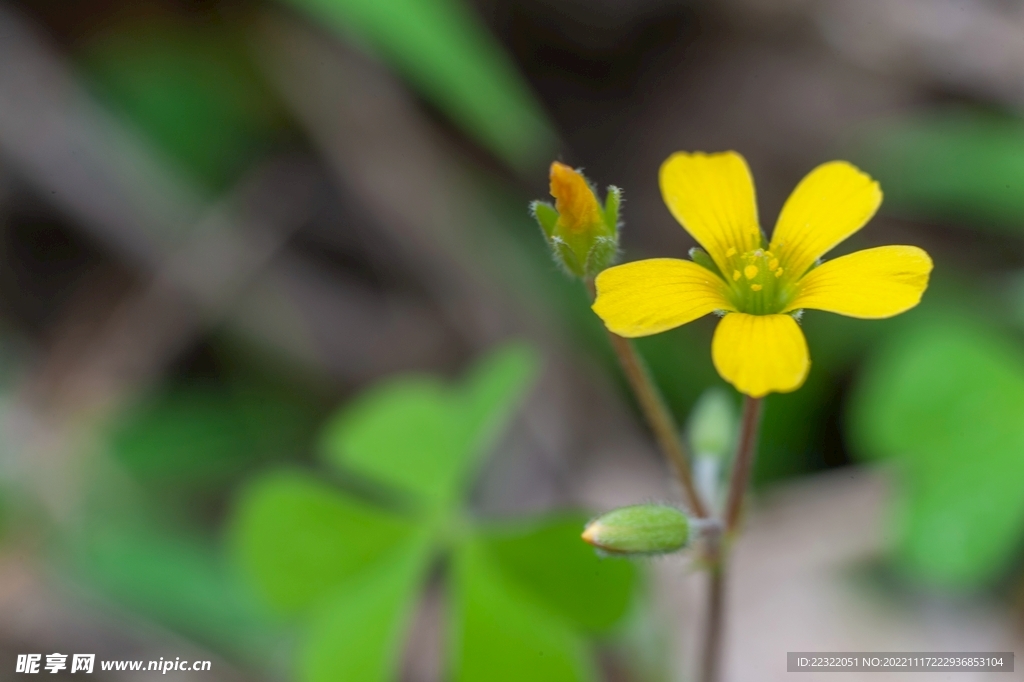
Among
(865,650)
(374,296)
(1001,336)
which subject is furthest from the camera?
(374,296)

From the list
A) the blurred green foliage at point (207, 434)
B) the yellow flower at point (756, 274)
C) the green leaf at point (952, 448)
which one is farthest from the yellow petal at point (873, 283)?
the blurred green foliage at point (207, 434)

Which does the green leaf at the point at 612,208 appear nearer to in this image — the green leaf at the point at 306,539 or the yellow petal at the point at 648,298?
the yellow petal at the point at 648,298

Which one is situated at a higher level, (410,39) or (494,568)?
(410,39)

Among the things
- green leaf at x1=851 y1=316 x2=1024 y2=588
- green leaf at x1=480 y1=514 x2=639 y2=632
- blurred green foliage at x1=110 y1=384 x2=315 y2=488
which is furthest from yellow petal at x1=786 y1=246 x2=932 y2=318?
blurred green foliage at x1=110 y1=384 x2=315 y2=488

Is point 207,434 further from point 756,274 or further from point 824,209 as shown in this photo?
point 824,209

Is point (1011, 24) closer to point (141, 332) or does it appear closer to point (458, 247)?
point (458, 247)

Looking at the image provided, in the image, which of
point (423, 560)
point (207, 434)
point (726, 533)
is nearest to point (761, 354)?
point (726, 533)

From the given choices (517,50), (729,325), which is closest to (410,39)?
(517,50)
